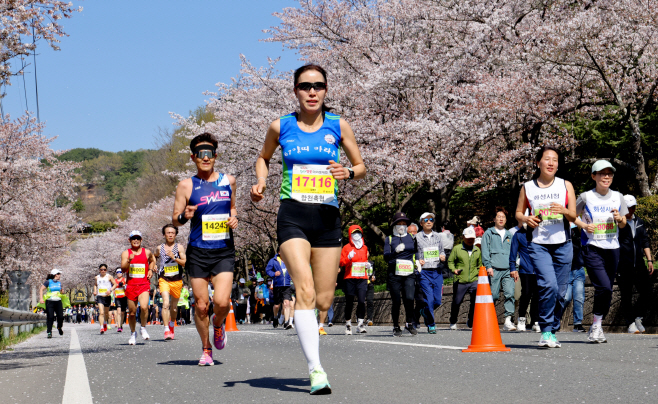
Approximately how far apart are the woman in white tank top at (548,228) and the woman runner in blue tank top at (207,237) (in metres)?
3.09

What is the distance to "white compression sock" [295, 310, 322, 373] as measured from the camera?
5.21 meters

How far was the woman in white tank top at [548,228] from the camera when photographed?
8.30m

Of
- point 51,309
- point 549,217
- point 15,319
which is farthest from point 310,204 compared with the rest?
point 51,309

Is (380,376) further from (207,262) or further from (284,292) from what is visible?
(284,292)

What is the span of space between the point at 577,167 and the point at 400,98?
6.29 meters

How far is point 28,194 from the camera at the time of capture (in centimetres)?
2841

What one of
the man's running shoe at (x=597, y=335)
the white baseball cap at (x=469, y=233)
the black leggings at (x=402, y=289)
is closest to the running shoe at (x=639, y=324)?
the man's running shoe at (x=597, y=335)

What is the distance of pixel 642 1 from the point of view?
17750 mm

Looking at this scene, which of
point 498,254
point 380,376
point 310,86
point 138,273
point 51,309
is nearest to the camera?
point 310,86

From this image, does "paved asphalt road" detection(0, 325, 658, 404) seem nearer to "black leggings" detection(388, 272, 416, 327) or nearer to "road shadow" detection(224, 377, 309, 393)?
"road shadow" detection(224, 377, 309, 393)

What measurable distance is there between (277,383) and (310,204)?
4.72 ft

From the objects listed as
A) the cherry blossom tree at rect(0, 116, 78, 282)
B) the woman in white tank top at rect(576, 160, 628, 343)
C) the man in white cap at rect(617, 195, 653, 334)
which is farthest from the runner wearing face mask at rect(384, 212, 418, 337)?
the cherry blossom tree at rect(0, 116, 78, 282)

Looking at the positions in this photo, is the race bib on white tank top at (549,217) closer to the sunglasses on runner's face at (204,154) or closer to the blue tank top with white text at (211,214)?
the blue tank top with white text at (211,214)

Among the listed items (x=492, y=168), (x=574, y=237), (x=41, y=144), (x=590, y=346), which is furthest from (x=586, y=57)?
(x=41, y=144)
